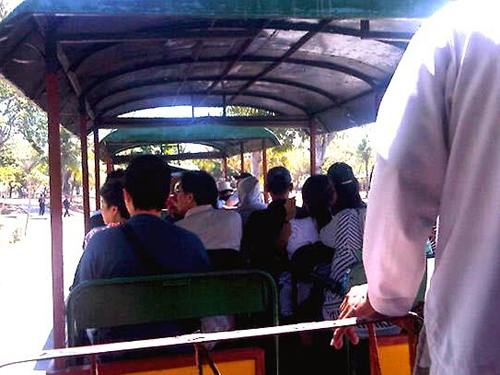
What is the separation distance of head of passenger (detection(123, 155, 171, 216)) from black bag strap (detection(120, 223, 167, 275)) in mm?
153

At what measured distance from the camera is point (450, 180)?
4.17 ft

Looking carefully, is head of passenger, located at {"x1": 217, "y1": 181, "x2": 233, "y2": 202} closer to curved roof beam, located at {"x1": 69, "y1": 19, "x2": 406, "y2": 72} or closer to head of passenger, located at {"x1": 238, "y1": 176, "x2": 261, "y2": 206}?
head of passenger, located at {"x1": 238, "y1": 176, "x2": 261, "y2": 206}


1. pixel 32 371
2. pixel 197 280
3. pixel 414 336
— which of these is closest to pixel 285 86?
pixel 32 371

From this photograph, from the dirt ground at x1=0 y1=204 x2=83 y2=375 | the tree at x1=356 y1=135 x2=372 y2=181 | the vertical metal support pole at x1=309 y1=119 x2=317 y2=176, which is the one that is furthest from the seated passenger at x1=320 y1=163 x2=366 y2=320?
the tree at x1=356 y1=135 x2=372 y2=181

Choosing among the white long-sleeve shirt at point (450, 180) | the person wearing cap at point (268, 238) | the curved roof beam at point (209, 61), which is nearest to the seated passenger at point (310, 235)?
the person wearing cap at point (268, 238)

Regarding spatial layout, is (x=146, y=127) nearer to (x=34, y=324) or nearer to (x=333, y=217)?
(x=34, y=324)

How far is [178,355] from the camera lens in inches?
108

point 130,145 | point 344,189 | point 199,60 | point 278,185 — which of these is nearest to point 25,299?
point 130,145

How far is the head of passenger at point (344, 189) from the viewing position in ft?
12.0

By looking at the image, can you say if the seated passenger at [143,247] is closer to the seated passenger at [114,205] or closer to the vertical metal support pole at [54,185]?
the vertical metal support pole at [54,185]

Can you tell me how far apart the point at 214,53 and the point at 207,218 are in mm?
1702

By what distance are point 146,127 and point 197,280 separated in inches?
202

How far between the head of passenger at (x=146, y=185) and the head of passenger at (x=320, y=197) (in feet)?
4.19

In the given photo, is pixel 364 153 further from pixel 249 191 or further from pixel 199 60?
pixel 199 60
